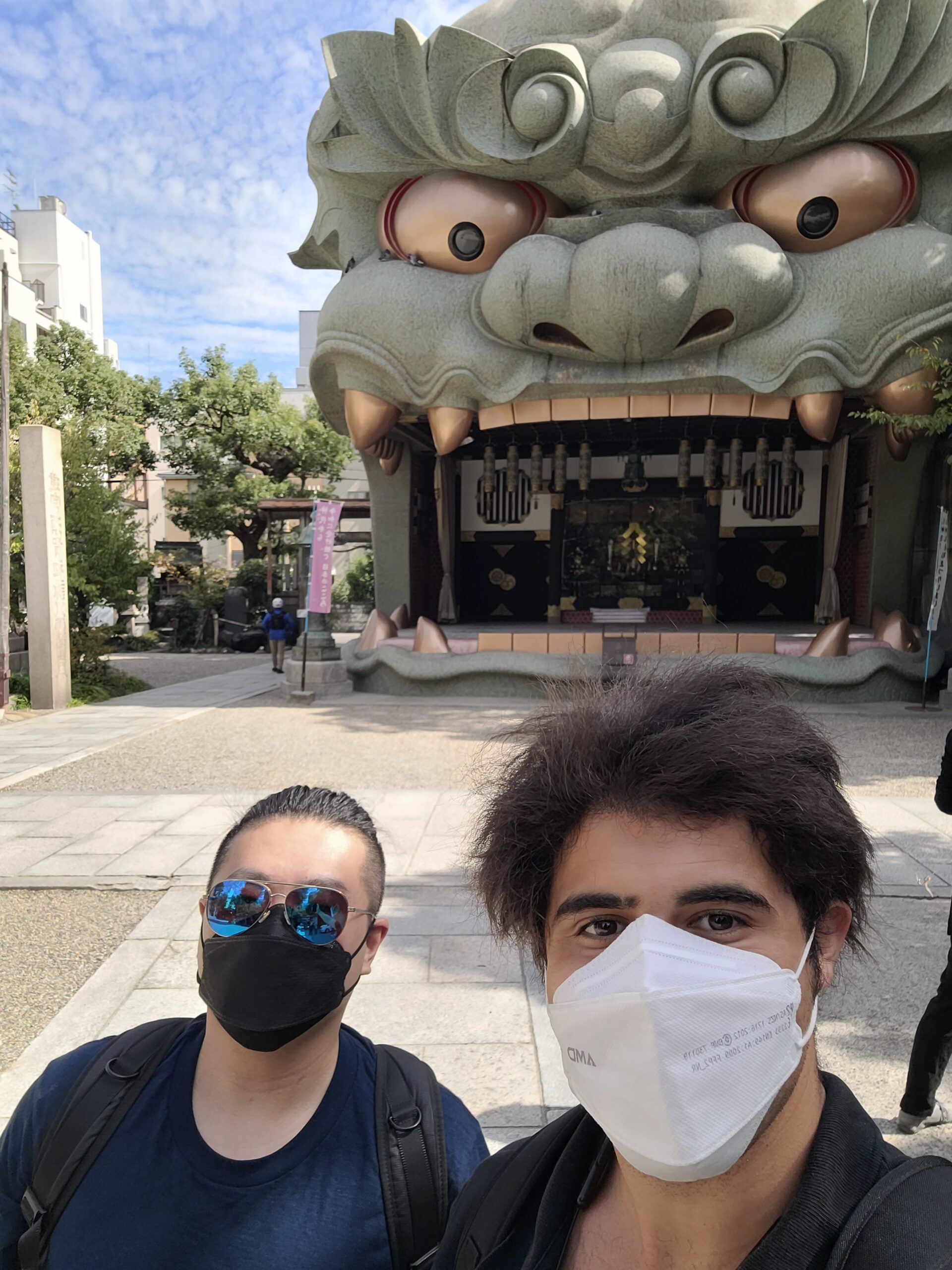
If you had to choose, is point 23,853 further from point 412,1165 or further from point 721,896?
point 721,896

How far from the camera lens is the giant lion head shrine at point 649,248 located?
10.1 metres

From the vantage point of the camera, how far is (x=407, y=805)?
6.64 metres

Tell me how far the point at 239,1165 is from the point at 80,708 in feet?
40.1

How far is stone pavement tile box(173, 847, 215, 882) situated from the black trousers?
148 inches

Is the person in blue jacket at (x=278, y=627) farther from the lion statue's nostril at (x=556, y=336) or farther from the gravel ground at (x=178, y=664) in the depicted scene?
the lion statue's nostril at (x=556, y=336)

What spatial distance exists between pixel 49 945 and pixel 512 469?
13.0 meters

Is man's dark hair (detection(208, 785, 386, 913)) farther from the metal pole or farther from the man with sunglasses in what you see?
the metal pole

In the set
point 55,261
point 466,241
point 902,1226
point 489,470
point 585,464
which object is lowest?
point 902,1226

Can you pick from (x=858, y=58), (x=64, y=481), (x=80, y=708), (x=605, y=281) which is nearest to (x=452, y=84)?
(x=605, y=281)

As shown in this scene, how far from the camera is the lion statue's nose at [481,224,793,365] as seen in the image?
1015cm

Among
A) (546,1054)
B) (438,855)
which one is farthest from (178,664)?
(546,1054)

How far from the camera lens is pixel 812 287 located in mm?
10547

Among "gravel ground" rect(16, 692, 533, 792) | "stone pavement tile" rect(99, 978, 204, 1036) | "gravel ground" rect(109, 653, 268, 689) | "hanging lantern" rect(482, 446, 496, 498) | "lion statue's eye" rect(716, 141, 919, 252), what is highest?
"lion statue's eye" rect(716, 141, 919, 252)

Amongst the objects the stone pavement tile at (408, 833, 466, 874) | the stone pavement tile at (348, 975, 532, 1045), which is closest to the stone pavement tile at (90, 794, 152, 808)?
the stone pavement tile at (408, 833, 466, 874)
